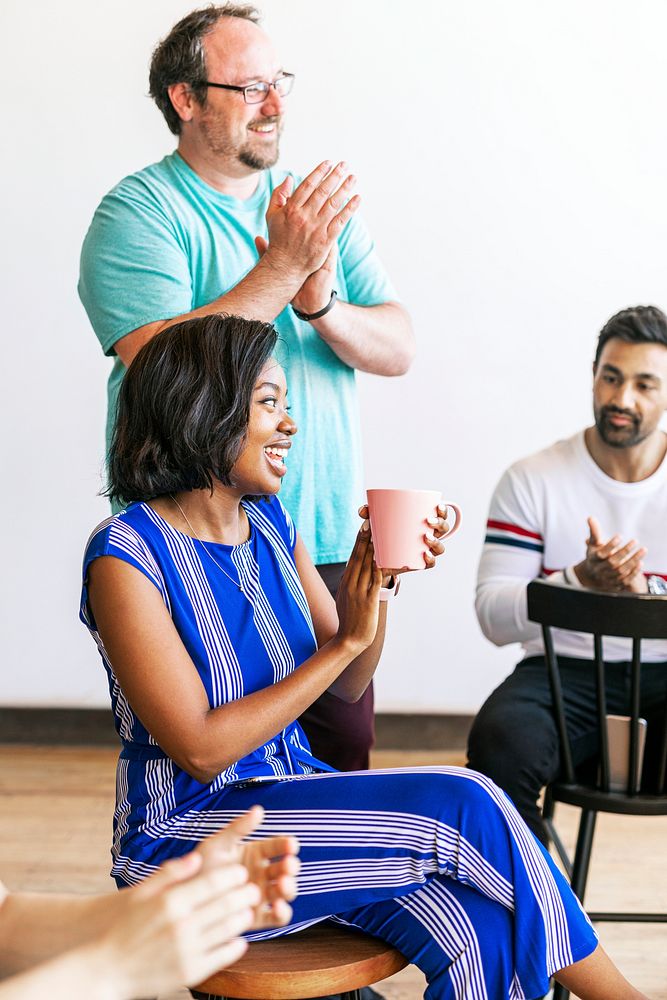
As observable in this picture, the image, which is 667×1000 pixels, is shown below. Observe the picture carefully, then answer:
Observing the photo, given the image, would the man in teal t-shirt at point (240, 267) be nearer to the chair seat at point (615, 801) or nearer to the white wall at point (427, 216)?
the chair seat at point (615, 801)

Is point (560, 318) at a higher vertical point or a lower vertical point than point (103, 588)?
higher

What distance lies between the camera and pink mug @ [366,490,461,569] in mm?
1357

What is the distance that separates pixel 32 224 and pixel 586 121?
181 cm

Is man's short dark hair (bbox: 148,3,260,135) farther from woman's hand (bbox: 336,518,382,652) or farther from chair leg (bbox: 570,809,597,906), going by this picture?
chair leg (bbox: 570,809,597,906)

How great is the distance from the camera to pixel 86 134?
3.65m

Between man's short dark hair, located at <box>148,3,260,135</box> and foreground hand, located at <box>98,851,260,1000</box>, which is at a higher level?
man's short dark hair, located at <box>148,3,260,135</box>

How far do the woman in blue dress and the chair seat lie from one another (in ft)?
1.89

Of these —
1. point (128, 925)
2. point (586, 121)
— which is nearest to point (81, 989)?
point (128, 925)

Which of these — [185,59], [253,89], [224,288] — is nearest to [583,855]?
[224,288]

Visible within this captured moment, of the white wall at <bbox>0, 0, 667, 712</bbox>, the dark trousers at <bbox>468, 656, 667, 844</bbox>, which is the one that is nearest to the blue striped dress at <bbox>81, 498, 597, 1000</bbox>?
the dark trousers at <bbox>468, 656, 667, 844</bbox>

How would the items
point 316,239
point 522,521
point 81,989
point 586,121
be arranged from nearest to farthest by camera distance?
1. point 81,989
2. point 316,239
3. point 522,521
4. point 586,121

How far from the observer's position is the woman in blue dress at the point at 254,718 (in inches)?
50.9

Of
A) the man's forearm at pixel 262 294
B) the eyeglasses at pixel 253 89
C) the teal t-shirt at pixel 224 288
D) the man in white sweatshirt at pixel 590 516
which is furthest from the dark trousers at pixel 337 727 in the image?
the eyeglasses at pixel 253 89

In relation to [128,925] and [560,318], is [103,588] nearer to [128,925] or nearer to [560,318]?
[128,925]
